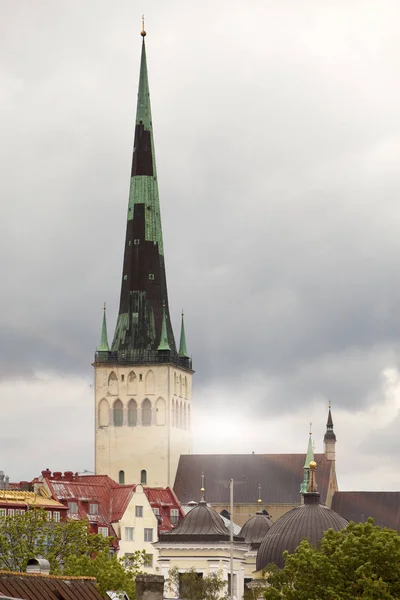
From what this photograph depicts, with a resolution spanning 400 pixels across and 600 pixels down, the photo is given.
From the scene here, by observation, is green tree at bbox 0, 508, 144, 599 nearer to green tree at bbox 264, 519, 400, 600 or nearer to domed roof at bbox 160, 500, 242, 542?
green tree at bbox 264, 519, 400, 600

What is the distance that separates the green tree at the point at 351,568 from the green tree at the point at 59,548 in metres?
15.6

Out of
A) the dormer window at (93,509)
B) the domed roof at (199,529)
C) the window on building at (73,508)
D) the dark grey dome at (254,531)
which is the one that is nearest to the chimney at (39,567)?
the domed roof at (199,529)

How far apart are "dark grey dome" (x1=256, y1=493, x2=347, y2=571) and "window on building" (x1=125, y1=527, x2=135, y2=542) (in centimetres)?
3050

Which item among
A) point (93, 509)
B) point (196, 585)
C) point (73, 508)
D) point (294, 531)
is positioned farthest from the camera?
point (93, 509)

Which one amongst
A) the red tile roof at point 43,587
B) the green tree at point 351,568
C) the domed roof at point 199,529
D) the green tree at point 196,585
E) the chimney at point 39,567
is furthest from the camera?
the domed roof at point 199,529

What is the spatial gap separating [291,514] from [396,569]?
59044mm

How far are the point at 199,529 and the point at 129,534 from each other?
15370 mm

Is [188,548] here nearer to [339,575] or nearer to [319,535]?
[319,535]

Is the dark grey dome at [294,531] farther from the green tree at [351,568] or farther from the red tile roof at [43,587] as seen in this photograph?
the red tile roof at [43,587]

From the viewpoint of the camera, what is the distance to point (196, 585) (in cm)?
16288

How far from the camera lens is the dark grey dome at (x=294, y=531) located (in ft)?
542

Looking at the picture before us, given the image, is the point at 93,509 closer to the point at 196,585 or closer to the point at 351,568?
the point at 196,585

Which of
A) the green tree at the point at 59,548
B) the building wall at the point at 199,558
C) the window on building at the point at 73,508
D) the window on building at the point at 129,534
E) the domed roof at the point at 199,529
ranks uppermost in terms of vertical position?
the window on building at the point at 73,508

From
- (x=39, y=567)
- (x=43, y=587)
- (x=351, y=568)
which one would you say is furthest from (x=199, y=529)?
(x=43, y=587)
